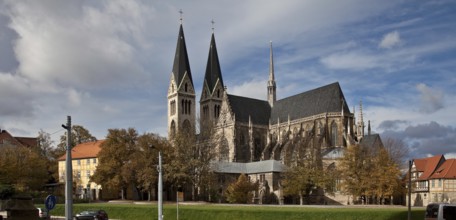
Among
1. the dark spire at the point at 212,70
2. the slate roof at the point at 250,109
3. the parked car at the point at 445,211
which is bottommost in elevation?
the parked car at the point at 445,211

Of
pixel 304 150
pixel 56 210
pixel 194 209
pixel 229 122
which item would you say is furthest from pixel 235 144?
pixel 194 209

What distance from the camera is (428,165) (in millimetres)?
84312

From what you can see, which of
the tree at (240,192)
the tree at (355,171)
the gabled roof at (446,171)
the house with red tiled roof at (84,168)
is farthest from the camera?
the house with red tiled roof at (84,168)

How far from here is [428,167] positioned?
83.9 m

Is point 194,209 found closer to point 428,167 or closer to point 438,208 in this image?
point 438,208

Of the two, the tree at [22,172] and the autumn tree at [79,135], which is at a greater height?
the autumn tree at [79,135]

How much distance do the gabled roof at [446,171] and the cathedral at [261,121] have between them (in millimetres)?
15538

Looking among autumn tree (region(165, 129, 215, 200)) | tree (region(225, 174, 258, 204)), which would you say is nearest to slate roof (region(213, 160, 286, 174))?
autumn tree (region(165, 129, 215, 200))

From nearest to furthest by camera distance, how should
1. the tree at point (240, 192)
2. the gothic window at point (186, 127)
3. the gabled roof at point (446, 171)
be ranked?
1. the tree at point (240, 192)
2. the gabled roof at point (446, 171)
3. the gothic window at point (186, 127)

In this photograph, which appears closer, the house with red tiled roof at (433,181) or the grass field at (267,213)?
the grass field at (267,213)

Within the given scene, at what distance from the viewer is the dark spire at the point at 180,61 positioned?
4850 inches

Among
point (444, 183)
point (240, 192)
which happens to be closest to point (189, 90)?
point (240, 192)

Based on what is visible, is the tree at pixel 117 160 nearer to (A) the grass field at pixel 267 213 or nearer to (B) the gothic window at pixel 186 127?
(B) the gothic window at pixel 186 127

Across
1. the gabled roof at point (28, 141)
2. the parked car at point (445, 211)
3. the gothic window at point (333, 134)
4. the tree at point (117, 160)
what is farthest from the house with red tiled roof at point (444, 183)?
the gabled roof at point (28, 141)
